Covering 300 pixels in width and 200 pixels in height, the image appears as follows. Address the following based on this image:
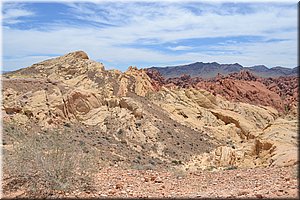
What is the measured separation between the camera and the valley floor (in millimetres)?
6871

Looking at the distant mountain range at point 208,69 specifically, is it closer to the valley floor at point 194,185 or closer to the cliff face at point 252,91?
the cliff face at point 252,91

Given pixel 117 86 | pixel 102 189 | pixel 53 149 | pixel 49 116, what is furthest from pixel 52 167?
pixel 117 86

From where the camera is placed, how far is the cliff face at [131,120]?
55.8ft

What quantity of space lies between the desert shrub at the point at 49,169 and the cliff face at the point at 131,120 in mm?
5578

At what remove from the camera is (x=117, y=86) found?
1205 inches

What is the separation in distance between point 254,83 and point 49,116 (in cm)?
4977

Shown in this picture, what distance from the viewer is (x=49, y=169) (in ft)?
26.8

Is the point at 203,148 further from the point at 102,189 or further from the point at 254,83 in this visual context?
the point at 254,83

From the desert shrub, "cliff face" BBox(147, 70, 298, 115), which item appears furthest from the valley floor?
"cliff face" BBox(147, 70, 298, 115)

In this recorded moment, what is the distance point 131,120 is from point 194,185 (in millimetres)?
16624

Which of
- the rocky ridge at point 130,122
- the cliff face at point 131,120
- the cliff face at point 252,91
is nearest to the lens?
the rocky ridge at point 130,122

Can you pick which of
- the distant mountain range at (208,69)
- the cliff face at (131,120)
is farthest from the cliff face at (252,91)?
the distant mountain range at (208,69)

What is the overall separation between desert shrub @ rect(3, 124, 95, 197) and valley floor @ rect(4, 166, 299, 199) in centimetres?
28

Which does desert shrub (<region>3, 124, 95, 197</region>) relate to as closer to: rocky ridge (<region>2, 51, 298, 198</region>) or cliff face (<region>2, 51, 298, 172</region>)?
rocky ridge (<region>2, 51, 298, 198</region>)
